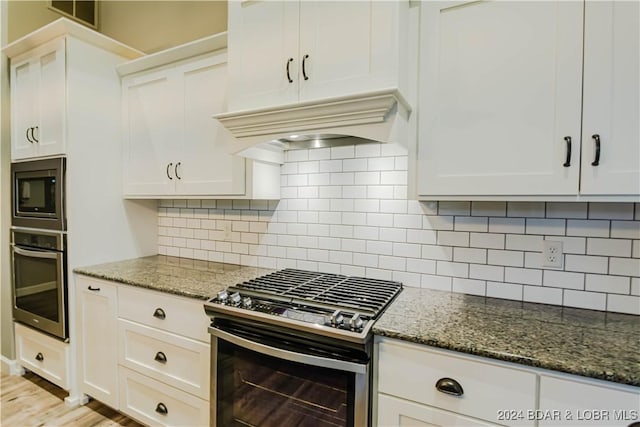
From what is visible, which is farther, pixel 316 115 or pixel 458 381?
pixel 316 115

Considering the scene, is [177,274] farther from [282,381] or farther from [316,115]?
[316,115]

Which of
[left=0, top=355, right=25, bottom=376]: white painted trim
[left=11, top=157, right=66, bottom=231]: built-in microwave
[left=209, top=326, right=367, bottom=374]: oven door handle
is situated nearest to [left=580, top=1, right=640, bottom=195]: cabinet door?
[left=209, top=326, right=367, bottom=374]: oven door handle

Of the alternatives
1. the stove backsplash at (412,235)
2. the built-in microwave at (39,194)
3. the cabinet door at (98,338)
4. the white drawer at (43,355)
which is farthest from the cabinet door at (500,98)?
the white drawer at (43,355)

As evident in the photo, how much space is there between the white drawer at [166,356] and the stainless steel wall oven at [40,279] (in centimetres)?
56

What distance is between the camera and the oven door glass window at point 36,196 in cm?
221

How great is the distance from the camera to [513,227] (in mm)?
1571

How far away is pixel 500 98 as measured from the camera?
4.25 feet

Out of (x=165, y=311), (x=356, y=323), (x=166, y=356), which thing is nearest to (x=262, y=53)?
(x=356, y=323)

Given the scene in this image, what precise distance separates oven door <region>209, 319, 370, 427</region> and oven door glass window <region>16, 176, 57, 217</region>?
1520 mm

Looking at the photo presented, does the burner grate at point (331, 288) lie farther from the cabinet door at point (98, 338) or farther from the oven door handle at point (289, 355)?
the cabinet door at point (98, 338)

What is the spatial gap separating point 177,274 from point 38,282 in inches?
43.2

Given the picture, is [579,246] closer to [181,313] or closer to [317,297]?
[317,297]

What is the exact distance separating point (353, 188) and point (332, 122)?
52cm

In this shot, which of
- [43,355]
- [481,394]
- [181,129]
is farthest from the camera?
[43,355]
